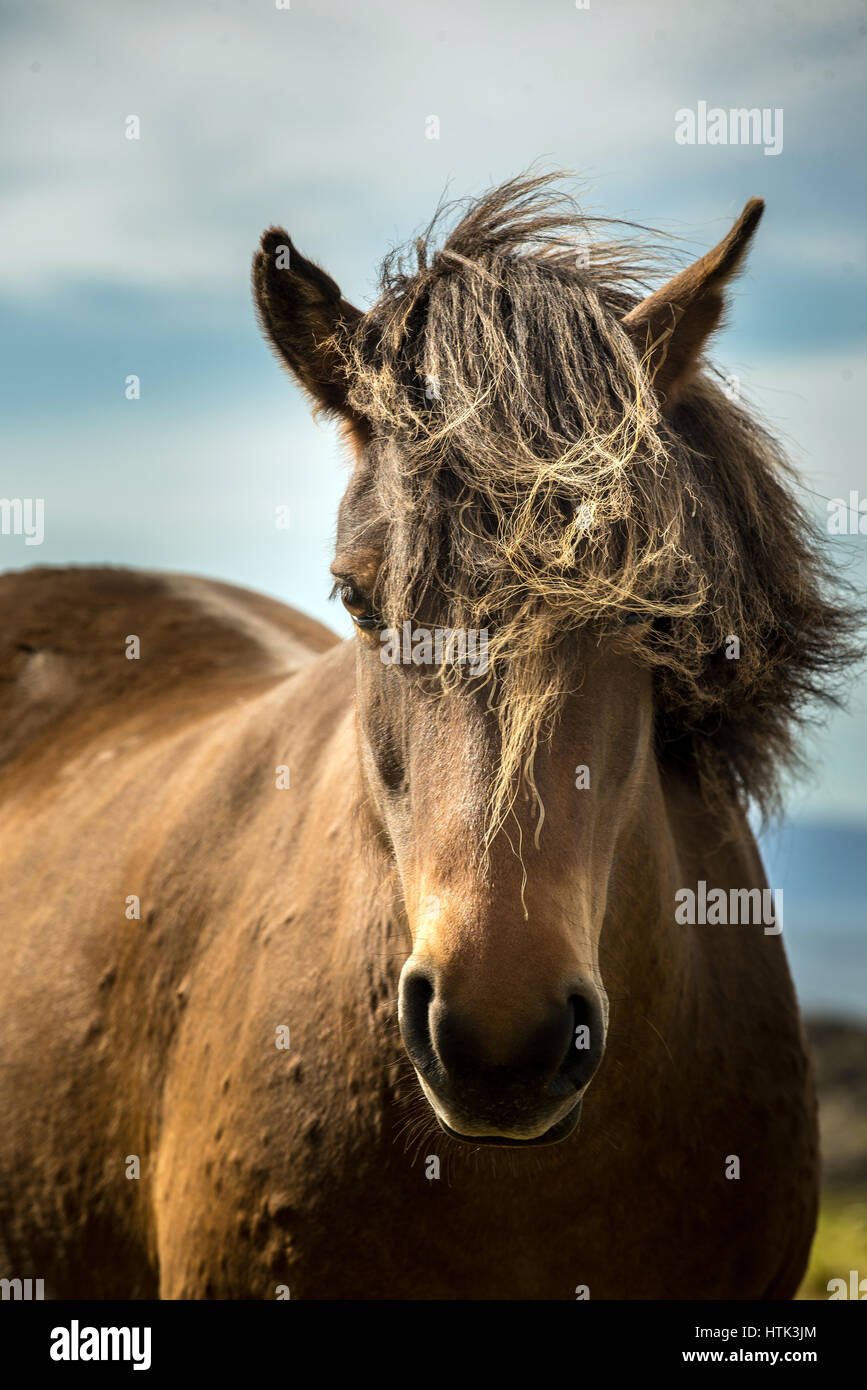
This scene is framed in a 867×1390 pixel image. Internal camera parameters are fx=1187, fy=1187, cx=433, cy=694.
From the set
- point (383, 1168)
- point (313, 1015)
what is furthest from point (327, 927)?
point (383, 1168)

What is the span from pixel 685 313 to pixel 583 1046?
1502 millimetres

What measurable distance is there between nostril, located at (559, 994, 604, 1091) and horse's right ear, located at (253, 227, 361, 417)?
1431 millimetres

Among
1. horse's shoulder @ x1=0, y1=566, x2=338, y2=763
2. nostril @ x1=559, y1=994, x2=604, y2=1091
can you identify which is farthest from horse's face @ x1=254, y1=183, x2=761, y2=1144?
horse's shoulder @ x1=0, y1=566, x2=338, y2=763

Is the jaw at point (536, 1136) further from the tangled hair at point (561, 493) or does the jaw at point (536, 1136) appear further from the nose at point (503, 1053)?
the tangled hair at point (561, 493)

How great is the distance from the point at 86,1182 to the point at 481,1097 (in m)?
2.09

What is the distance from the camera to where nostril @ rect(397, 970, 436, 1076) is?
197 centimetres

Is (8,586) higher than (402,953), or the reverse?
(8,586)

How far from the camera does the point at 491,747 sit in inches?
81.4

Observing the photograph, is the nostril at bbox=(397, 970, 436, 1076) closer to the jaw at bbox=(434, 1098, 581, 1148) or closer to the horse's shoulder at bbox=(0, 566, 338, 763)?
the jaw at bbox=(434, 1098, 581, 1148)

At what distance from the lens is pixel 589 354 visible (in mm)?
2326

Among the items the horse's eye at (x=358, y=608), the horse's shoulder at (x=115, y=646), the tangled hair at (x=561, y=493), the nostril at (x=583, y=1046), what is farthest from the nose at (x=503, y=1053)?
the horse's shoulder at (x=115, y=646)

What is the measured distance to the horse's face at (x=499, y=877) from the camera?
72.9 inches
